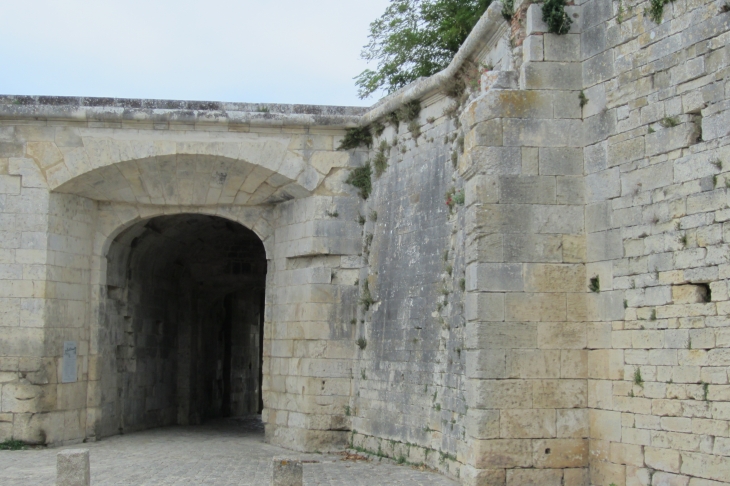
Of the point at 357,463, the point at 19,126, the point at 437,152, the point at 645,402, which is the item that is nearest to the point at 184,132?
the point at 19,126

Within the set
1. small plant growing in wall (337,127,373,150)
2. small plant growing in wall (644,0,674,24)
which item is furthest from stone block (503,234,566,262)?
small plant growing in wall (337,127,373,150)

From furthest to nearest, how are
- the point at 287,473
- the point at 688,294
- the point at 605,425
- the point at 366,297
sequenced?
the point at 366,297, the point at 605,425, the point at 287,473, the point at 688,294

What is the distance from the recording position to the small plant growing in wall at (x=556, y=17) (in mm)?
8555

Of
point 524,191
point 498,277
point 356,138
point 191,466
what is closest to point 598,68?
point 524,191

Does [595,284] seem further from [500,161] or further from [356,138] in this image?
[356,138]

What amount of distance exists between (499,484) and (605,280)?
6.84 feet

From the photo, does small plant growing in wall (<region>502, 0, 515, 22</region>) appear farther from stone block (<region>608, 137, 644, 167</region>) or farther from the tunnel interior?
the tunnel interior

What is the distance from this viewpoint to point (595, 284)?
8.39m

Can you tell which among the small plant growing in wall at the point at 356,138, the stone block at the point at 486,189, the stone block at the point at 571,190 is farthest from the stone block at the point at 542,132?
the small plant growing in wall at the point at 356,138

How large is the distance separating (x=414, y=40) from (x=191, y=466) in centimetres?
1093

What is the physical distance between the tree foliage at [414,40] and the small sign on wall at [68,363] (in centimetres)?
913

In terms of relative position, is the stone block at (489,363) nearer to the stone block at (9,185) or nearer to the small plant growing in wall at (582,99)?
the small plant growing in wall at (582,99)

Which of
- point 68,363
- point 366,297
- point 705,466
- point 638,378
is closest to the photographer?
point 705,466

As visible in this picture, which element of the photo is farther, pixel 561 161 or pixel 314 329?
pixel 314 329
